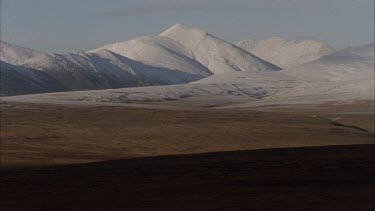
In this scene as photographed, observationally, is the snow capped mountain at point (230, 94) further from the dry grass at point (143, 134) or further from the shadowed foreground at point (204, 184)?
the shadowed foreground at point (204, 184)

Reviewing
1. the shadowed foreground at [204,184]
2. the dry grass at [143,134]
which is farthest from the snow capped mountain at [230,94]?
the shadowed foreground at [204,184]

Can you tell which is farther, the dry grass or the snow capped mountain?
the snow capped mountain

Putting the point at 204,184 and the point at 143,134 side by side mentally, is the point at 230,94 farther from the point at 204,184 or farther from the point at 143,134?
the point at 204,184

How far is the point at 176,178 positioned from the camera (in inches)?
1447

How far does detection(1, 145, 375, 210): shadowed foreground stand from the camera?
87.5 feet

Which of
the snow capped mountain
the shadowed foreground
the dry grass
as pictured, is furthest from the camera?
the snow capped mountain

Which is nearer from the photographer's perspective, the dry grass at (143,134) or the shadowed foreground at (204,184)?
the shadowed foreground at (204,184)

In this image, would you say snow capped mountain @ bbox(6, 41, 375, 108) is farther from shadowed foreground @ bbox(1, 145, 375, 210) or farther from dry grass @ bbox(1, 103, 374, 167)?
shadowed foreground @ bbox(1, 145, 375, 210)

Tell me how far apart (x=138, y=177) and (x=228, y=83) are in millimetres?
156611

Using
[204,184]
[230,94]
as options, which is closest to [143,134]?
[204,184]

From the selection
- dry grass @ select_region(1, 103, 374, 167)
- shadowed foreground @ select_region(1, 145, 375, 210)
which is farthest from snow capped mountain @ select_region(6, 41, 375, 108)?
shadowed foreground @ select_region(1, 145, 375, 210)

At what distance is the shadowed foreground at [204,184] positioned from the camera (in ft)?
87.5

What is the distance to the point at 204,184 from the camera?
33.8 m

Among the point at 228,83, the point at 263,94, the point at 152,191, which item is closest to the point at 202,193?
the point at 152,191
